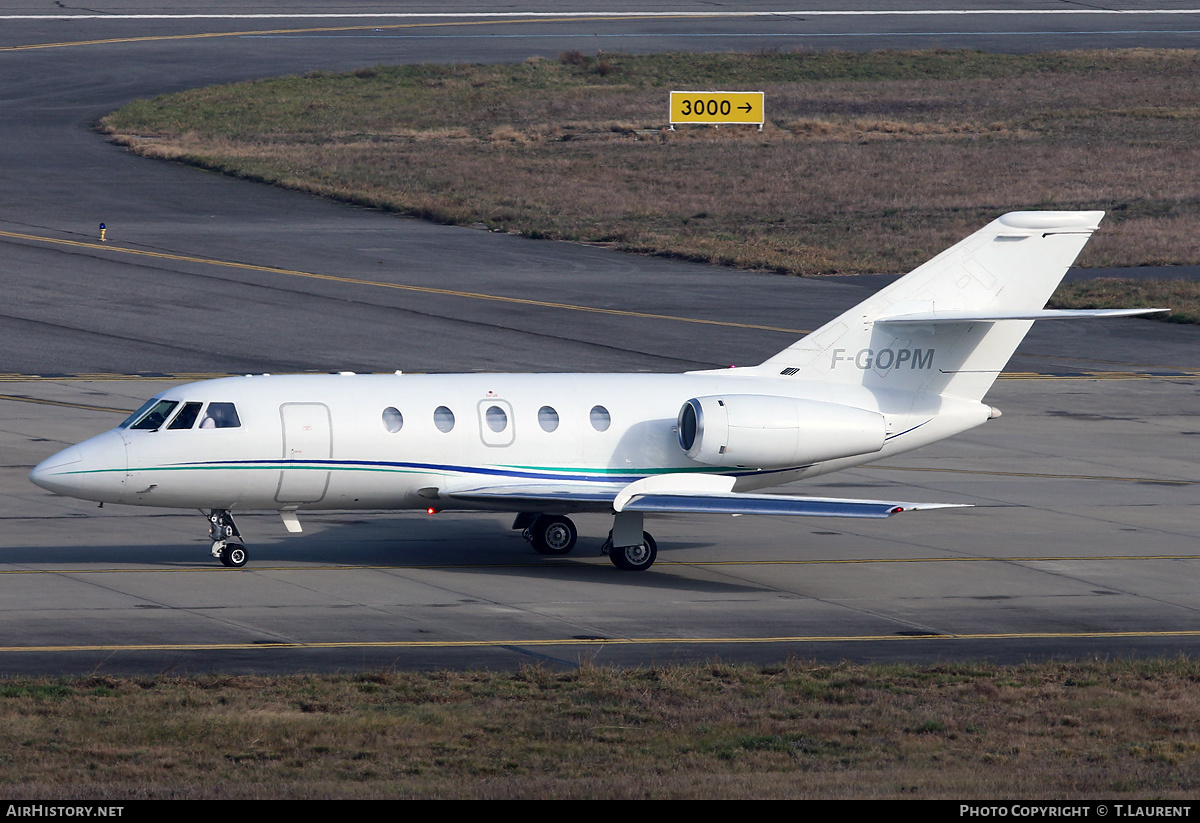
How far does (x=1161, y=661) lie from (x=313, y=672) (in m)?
10.8

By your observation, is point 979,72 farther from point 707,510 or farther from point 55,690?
point 55,690

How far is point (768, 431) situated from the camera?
87.0 ft

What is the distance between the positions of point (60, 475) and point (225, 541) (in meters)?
2.76

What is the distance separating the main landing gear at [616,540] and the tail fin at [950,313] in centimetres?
401

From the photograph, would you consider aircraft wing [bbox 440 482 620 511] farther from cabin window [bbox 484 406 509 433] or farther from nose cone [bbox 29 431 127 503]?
nose cone [bbox 29 431 127 503]

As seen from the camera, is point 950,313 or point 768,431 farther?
point 950,313

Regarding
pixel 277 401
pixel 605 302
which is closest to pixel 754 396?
pixel 277 401

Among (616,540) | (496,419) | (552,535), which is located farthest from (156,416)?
(616,540)

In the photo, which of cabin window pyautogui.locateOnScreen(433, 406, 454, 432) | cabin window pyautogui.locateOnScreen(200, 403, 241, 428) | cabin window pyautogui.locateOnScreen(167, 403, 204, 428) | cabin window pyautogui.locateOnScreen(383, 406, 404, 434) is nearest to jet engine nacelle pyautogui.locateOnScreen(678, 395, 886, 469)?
cabin window pyautogui.locateOnScreen(433, 406, 454, 432)

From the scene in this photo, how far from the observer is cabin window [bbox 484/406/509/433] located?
26.4 metres

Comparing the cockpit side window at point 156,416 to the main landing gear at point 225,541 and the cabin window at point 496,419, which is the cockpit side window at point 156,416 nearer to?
the main landing gear at point 225,541

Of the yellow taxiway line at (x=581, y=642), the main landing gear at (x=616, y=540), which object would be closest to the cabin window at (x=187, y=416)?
the yellow taxiway line at (x=581, y=642)

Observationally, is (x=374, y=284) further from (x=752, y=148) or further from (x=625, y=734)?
(x=625, y=734)

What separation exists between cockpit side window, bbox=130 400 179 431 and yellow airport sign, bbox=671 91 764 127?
215 ft
